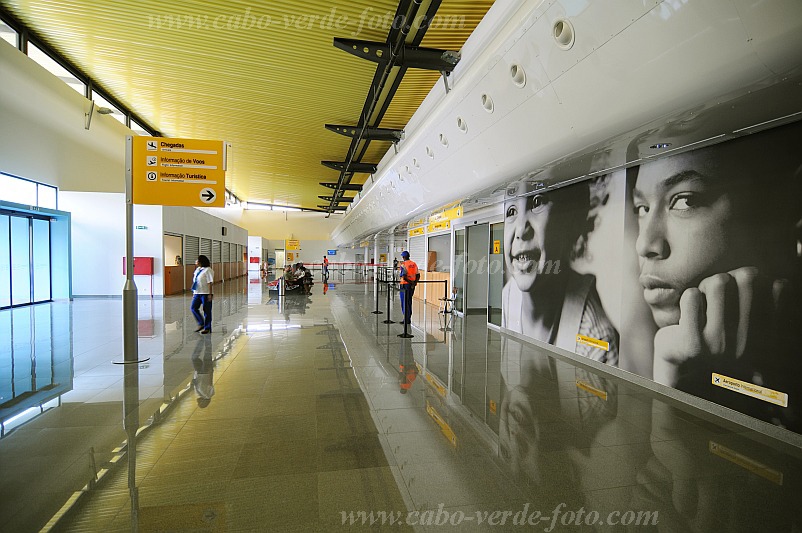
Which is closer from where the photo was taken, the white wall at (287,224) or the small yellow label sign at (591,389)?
the small yellow label sign at (591,389)

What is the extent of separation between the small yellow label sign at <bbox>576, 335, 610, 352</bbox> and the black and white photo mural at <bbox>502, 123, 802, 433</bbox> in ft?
0.06

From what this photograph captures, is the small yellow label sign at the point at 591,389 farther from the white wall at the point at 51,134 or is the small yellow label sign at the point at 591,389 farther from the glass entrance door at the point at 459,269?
the white wall at the point at 51,134

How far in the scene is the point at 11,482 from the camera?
2775 mm

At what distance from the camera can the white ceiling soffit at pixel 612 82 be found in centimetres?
222

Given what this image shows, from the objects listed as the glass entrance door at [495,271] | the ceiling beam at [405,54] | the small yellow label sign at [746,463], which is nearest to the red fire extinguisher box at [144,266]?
the glass entrance door at [495,271]

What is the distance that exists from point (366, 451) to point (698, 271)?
12.4 ft

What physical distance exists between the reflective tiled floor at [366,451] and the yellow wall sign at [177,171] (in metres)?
2.38

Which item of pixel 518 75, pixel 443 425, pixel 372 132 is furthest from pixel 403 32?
pixel 443 425

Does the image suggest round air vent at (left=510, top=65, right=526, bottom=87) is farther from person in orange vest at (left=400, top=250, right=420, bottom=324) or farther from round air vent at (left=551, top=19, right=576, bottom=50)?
person in orange vest at (left=400, top=250, right=420, bottom=324)

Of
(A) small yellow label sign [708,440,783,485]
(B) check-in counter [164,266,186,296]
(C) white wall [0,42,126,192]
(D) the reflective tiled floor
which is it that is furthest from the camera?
(B) check-in counter [164,266,186,296]

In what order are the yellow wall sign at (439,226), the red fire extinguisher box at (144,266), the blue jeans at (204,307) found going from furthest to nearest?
the red fire extinguisher box at (144,266) → the yellow wall sign at (439,226) → the blue jeans at (204,307)

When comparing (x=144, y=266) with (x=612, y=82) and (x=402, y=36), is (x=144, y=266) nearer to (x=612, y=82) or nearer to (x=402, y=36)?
(x=402, y=36)

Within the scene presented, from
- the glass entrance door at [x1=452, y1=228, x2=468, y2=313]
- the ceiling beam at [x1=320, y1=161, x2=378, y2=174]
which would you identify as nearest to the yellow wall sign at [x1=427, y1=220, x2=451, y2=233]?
the glass entrance door at [x1=452, y1=228, x2=468, y2=313]

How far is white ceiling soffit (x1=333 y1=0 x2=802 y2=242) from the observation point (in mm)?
2221
